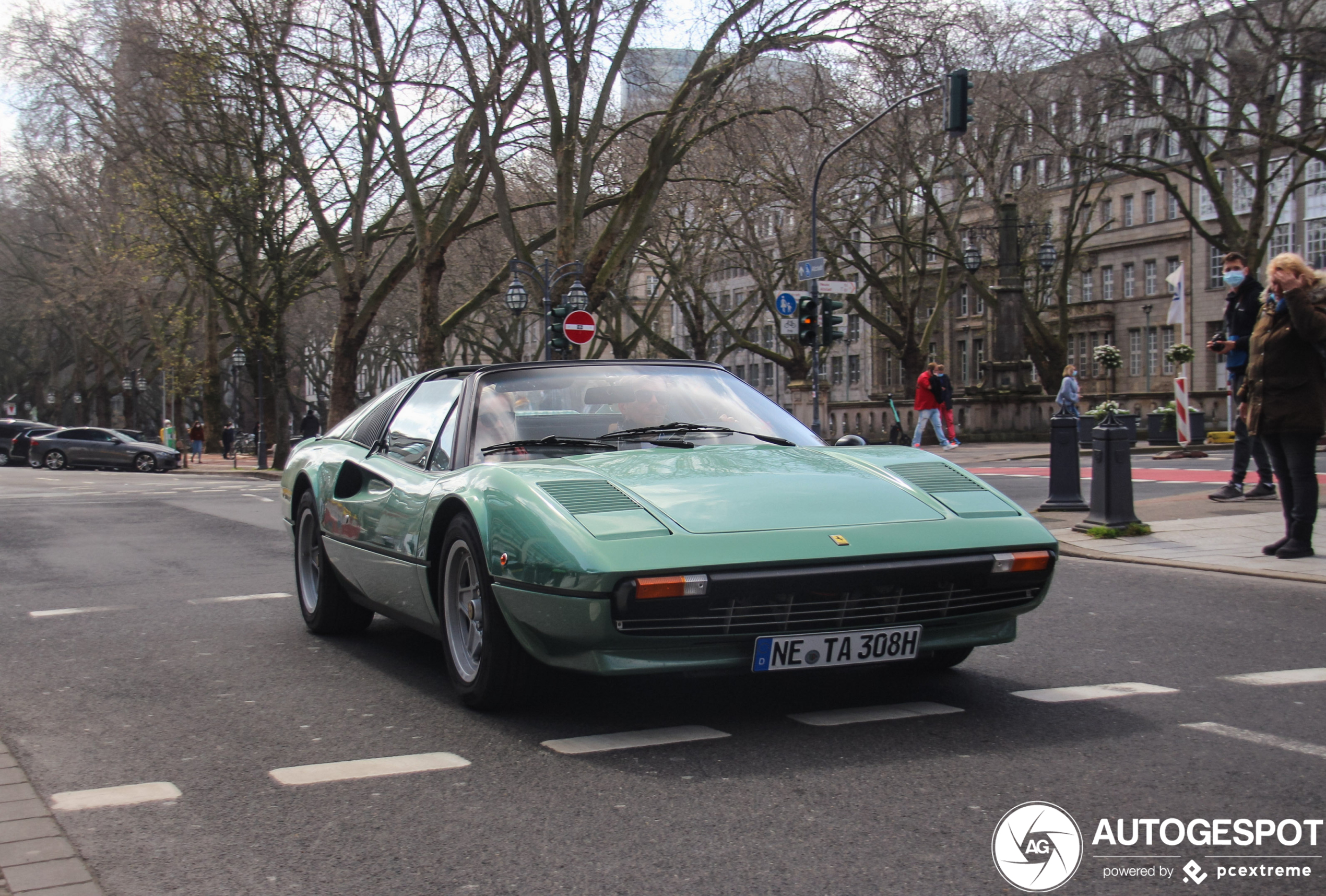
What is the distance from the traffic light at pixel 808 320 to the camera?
23688 millimetres

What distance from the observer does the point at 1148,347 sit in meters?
70.8

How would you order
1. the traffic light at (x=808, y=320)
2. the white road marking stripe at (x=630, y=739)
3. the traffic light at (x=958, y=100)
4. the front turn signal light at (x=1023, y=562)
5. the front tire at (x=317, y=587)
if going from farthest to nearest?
the traffic light at (x=808, y=320), the traffic light at (x=958, y=100), the front tire at (x=317, y=587), the front turn signal light at (x=1023, y=562), the white road marking stripe at (x=630, y=739)

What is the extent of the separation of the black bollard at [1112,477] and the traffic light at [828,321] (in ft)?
41.8

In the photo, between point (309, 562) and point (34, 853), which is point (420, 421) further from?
point (34, 853)

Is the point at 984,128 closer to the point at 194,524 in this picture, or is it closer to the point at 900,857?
the point at 194,524

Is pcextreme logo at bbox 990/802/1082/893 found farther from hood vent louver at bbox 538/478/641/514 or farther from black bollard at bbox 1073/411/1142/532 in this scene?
black bollard at bbox 1073/411/1142/532

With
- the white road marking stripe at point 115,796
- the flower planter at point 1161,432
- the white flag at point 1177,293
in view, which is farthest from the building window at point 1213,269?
the white road marking stripe at point 115,796

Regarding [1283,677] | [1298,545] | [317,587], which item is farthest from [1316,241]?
[317,587]

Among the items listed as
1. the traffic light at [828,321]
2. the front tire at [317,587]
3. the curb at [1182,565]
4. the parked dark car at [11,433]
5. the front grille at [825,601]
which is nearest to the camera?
the front grille at [825,601]

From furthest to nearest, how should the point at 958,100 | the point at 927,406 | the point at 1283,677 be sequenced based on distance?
the point at 927,406 < the point at 958,100 < the point at 1283,677

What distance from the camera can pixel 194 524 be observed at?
619 inches

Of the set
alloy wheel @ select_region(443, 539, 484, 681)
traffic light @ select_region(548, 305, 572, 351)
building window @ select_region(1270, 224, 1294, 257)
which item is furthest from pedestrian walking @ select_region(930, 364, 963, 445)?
building window @ select_region(1270, 224, 1294, 257)

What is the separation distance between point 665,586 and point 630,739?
0.59m

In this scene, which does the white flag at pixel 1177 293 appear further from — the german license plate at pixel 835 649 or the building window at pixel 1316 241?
the building window at pixel 1316 241
